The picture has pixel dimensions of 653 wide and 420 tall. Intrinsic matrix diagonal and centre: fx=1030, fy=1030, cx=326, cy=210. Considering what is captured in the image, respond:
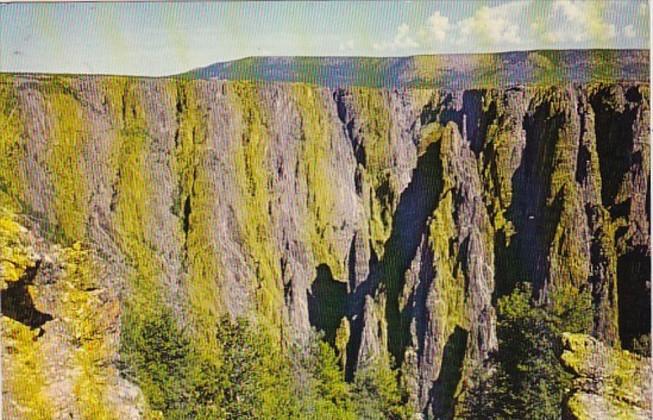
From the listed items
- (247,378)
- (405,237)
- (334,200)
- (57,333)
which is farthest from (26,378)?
(405,237)

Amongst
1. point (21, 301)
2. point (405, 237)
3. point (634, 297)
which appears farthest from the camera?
point (21, 301)

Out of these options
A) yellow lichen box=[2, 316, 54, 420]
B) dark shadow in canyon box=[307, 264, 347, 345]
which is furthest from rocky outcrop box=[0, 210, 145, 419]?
dark shadow in canyon box=[307, 264, 347, 345]

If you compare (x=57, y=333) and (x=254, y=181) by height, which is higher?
(x=254, y=181)

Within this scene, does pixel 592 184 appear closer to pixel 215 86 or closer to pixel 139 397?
pixel 215 86

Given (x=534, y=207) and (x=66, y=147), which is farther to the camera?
(x=66, y=147)

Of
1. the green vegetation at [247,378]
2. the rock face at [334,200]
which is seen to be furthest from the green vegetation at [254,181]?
the green vegetation at [247,378]

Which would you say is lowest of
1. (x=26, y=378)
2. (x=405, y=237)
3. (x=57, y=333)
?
(x=26, y=378)

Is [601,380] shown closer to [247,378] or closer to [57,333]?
[247,378]

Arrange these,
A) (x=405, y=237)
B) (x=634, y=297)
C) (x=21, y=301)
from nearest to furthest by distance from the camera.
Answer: (x=634, y=297), (x=405, y=237), (x=21, y=301)

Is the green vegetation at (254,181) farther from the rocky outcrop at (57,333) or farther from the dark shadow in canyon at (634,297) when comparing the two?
the dark shadow in canyon at (634,297)
